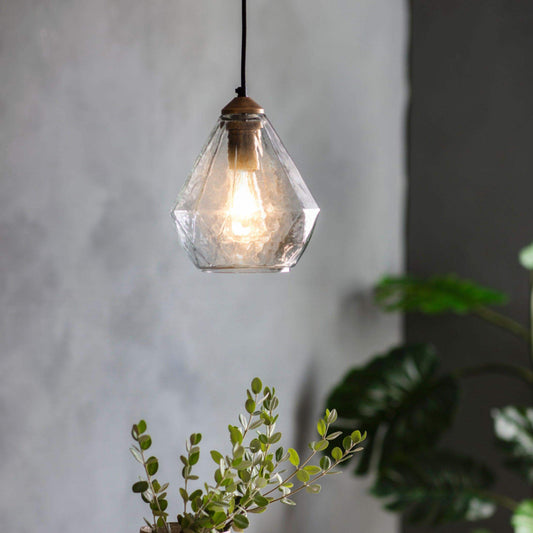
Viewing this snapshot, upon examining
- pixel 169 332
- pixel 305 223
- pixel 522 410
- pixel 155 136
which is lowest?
pixel 522 410

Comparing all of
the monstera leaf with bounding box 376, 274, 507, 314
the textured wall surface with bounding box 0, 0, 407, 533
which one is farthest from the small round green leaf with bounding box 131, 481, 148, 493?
the monstera leaf with bounding box 376, 274, 507, 314

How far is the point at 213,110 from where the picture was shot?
5.63ft

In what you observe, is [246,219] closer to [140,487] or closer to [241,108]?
[241,108]

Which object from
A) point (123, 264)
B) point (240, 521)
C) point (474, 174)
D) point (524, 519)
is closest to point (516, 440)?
point (524, 519)

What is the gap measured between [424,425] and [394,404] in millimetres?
122

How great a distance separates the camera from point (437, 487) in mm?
2477

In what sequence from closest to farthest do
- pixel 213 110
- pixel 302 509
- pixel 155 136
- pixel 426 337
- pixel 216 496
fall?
1. pixel 216 496
2. pixel 155 136
3. pixel 213 110
4. pixel 302 509
5. pixel 426 337

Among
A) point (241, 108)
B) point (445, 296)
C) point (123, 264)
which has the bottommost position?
point (445, 296)

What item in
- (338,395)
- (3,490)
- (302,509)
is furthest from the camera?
(338,395)

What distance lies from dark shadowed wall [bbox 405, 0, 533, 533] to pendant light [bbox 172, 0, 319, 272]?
2.08 metres

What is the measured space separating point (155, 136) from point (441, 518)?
5.31 feet

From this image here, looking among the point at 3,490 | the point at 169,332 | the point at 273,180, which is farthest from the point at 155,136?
the point at 3,490

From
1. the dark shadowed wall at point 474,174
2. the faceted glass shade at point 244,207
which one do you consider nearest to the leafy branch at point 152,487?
the faceted glass shade at point 244,207

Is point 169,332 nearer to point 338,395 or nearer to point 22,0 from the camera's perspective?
point 22,0
